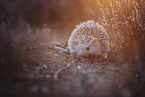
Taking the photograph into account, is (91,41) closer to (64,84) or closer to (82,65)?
(82,65)

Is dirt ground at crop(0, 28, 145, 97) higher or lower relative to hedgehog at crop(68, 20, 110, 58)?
lower

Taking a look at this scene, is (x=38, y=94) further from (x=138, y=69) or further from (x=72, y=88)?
(x=138, y=69)

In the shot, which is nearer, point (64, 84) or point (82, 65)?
point (64, 84)

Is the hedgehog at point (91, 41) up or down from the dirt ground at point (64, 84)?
up

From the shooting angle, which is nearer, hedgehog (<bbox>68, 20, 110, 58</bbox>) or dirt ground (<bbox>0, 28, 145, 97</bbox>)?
dirt ground (<bbox>0, 28, 145, 97</bbox>)

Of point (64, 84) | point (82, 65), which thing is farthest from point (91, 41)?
point (64, 84)

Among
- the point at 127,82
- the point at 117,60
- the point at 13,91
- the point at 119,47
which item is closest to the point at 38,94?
the point at 13,91

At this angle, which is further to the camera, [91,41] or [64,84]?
[91,41]

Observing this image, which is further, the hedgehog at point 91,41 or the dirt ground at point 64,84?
the hedgehog at point 91,41

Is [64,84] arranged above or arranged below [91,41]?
below
